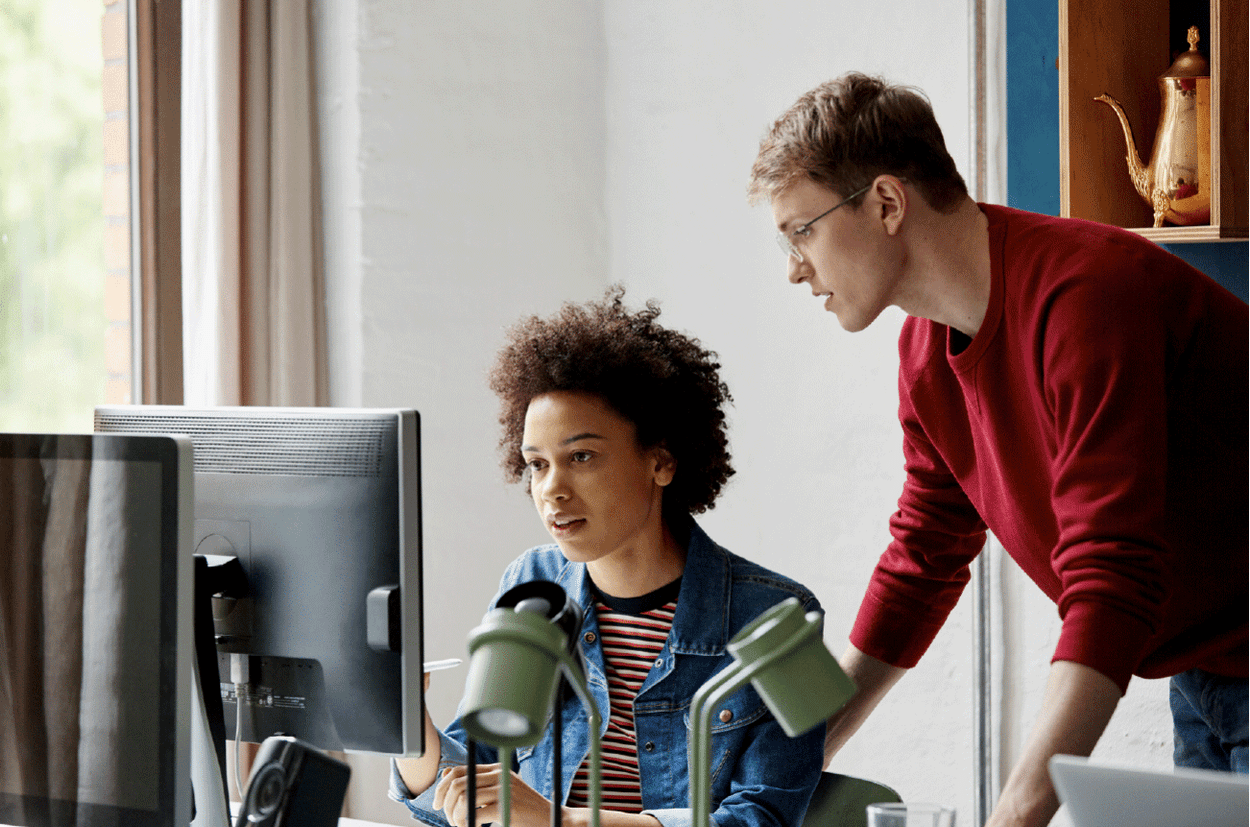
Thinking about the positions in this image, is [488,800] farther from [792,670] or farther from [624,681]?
[792,670]

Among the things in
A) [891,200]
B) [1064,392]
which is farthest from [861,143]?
[1064,392]

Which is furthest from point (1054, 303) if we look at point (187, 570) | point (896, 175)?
point (187, 570)

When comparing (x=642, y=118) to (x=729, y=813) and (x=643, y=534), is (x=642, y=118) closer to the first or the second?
(x=643, y=534)

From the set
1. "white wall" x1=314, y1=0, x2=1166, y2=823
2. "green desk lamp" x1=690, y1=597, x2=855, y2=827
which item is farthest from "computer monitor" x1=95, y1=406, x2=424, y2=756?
"white wall" x1=314, y1=0, x2=1166, y2=823

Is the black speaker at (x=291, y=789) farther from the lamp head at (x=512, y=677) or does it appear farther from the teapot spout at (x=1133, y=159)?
the teapot spout at (x=1133, y=159)

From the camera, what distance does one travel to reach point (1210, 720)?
4.53ft

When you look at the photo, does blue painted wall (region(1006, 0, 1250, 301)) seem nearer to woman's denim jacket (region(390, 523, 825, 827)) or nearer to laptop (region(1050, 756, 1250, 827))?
woman's denim jacket (region(390, 523, 825, 827))

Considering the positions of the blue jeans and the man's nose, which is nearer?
the blue jeans

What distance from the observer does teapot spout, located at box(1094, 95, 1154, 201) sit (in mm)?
1915

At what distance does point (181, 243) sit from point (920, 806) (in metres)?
1.95

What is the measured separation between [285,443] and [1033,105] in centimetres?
156

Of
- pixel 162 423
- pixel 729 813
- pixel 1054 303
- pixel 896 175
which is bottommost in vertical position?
pixel 729 813

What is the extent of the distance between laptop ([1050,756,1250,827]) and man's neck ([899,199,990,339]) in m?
0.65

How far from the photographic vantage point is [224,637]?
1253mm
